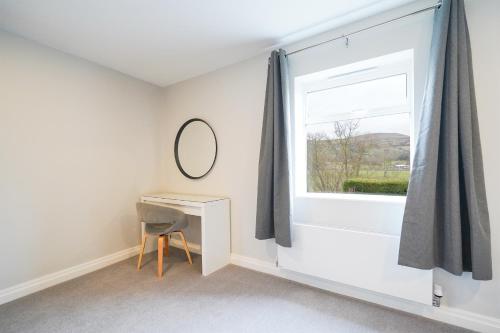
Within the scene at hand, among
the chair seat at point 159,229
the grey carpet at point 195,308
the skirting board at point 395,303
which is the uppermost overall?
the chair seat at point 159,229

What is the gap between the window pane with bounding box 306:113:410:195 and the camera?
1847 mm

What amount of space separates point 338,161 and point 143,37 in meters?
2.03

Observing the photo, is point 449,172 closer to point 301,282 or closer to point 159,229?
point 301,282

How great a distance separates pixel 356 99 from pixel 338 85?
0.66 ft

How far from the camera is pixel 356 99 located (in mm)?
2004

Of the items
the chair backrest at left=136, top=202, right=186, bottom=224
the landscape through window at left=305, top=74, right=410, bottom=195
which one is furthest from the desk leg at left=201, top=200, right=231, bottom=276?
the landscape through window at left=305, top=74, right=410, bottom=195

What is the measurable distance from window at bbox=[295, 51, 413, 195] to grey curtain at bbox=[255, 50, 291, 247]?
0.22 metres

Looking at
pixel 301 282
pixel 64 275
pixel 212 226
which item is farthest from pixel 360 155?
pixel 64 275

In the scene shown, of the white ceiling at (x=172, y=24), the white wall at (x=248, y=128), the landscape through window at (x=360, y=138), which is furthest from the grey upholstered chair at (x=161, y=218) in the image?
the white ceiling at (x=172, y=24)

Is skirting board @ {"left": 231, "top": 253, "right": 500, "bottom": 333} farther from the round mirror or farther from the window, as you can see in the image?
the round mirror

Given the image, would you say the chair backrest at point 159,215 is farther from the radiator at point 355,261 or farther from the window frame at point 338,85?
the window frame at point 338,85

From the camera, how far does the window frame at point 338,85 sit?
1749 millimetres

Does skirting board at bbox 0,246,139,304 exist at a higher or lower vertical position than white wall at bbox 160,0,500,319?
lower

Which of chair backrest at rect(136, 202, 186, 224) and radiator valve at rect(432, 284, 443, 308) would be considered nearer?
radiator valve at rect(432, 284, 443, 308)
